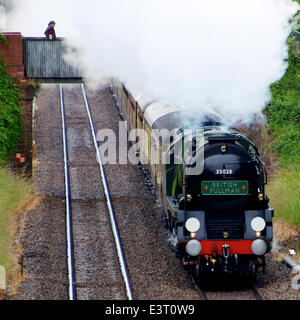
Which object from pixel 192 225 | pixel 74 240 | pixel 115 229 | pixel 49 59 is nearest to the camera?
pixel 192 225

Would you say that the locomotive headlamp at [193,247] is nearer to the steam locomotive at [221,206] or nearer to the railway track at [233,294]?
the steam locomotive at [221,206]

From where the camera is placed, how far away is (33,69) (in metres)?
21.8

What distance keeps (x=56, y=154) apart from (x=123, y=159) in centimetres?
243

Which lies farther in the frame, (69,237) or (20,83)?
(20,83)

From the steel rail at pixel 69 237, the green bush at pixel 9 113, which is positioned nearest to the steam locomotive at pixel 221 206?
the steel rail at pixel 69 237

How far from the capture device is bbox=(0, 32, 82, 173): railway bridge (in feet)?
69.8

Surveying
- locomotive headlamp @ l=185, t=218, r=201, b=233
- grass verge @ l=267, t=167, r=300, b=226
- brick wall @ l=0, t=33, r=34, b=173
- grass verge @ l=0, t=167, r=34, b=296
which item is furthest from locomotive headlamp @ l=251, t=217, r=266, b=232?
brick wall @ l=0, t=33, r=34, b=173

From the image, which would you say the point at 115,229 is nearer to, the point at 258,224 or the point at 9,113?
the point at 258,224

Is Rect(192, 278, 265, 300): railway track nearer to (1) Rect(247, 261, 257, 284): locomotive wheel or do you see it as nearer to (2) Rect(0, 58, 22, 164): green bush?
(1) Rect(247, 261, 257, 284): locomotive wheel

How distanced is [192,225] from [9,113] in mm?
9372

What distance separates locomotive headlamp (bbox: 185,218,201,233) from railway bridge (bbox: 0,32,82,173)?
9491mm

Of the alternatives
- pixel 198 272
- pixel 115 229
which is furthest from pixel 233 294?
pixel 115 229

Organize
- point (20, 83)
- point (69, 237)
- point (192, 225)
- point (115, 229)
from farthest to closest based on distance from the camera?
1. point (20, 83)
2. point (115, 229)
3. point (69, 237)
4. point (192, 225)

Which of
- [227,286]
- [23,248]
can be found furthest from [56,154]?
[227,286]
